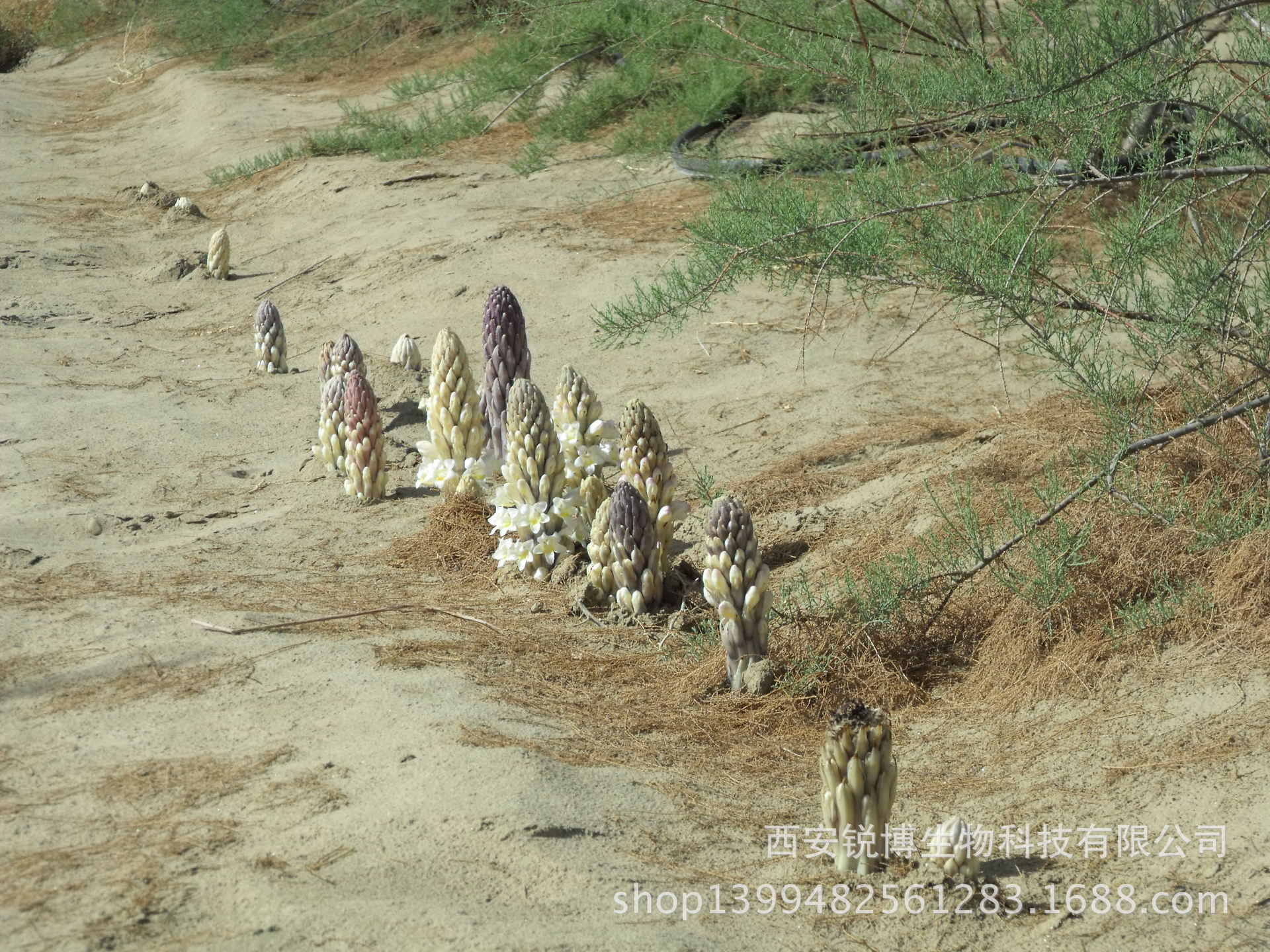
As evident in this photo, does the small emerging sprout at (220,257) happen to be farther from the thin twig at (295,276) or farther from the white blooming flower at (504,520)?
the white blooming flower at (504,520)

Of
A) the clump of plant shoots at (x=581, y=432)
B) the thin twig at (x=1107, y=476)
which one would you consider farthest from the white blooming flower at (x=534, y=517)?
the thin twig at (x=1107, y=476)

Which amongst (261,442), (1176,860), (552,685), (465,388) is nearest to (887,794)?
(1176,860)

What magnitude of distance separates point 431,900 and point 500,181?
7.80 m

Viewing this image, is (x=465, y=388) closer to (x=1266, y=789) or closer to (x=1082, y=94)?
(x=1082, y=94)

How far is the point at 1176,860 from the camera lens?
248 centimetres

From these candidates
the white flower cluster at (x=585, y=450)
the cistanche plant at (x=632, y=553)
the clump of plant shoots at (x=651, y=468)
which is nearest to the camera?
the cistanche plant at (x=632, y=553)

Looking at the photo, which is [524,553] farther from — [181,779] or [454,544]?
[181,779]

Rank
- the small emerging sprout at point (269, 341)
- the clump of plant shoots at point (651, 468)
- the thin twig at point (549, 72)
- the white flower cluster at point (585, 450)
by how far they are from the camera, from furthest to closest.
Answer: the thin twig at point (549, 72)
the small emerging sprout at point (269, 341)
the white flower cluster at point (585, 450)
the clump of plant shoots at point (651, 468)

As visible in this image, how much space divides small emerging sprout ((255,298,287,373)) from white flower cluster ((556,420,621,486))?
2.66 meters

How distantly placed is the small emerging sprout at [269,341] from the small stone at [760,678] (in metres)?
3.88

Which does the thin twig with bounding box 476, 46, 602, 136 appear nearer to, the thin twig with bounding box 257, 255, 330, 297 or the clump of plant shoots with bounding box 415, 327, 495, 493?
the thin twig with bounding box 257, 255, 330, 297

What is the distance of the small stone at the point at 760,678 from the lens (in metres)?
3.31

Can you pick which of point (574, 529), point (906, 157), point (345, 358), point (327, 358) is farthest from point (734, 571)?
point (906, 157)

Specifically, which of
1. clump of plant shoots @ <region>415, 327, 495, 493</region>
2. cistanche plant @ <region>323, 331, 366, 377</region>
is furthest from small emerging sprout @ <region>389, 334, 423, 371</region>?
clump of plant shoots @ <region>415, 327, 495, 493</region>
